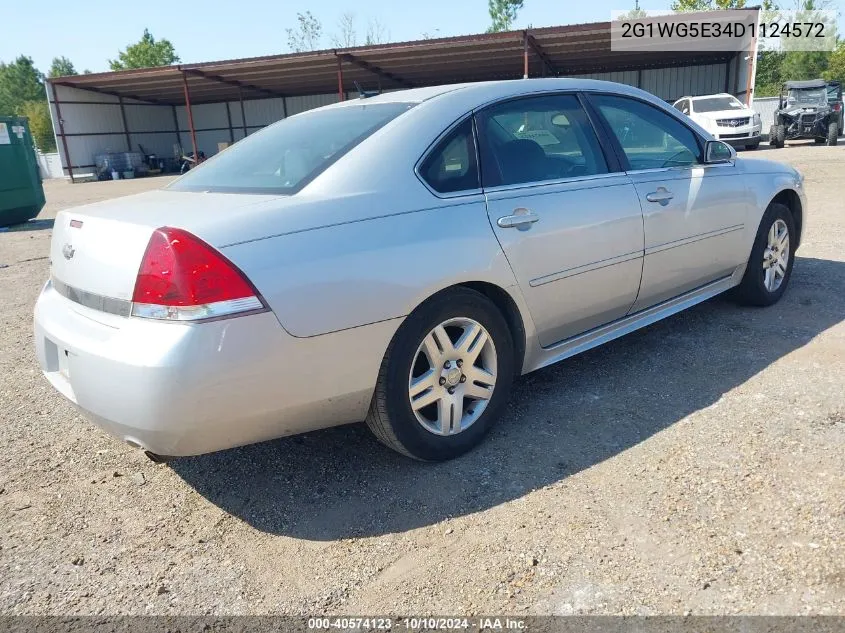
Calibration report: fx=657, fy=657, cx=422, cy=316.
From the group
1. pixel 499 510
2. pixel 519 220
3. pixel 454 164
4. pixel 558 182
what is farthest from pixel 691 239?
pixel 499 510

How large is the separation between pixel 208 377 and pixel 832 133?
24310 mm

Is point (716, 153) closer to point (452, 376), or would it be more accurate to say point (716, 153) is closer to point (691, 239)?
point (691, 239)

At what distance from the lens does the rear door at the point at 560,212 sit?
2.96m

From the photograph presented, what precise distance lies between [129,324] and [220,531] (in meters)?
0.87

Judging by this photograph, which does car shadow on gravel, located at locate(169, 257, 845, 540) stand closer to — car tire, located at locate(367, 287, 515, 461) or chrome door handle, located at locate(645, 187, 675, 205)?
car tire, located at locate(367, 287, 515, 461)

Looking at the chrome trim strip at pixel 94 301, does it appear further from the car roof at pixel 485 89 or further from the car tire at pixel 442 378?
the car roof at pixel 485 89

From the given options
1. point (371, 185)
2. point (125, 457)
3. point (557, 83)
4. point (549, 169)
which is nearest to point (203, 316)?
point (371, 185)

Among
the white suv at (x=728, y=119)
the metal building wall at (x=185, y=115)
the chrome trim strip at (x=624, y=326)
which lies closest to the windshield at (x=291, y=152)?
the chrome trim strip at (x=624, y=326)

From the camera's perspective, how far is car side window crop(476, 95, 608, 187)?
3018mm

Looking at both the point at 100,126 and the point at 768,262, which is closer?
the point at 768,262

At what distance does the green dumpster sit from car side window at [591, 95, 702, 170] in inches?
506

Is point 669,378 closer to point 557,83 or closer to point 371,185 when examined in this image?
point 557,83

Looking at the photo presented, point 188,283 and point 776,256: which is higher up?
point 188,283

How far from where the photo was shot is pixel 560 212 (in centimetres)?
308
